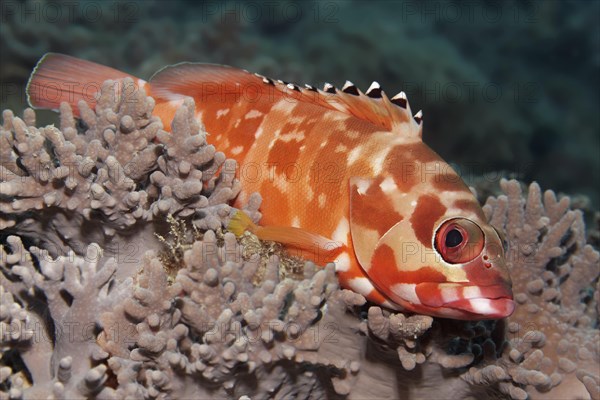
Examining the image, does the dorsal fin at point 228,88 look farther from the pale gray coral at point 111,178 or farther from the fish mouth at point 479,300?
the fish mouth at point 479,300

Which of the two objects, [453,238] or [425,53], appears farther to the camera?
[425,53]

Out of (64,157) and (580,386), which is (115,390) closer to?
(64,157)

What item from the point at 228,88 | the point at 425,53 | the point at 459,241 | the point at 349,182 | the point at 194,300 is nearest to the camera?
the point at 194,300

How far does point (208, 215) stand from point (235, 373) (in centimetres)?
75

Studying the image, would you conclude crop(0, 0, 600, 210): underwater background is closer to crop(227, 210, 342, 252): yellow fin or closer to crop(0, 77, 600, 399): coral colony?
crop(0, 77, 600, 399): coral colony

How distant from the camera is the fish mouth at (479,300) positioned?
2125mm

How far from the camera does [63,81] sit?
295cm

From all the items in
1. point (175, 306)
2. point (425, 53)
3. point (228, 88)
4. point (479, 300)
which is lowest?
point (425, 53)

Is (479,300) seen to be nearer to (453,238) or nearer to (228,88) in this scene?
(453,238)

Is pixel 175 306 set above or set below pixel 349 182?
below

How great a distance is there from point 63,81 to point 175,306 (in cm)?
165

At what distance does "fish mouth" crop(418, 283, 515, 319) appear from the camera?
2125mm

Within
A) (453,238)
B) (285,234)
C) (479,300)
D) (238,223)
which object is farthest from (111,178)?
(479,300)

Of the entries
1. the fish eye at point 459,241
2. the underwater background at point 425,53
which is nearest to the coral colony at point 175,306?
the fish eye at point 459,241
